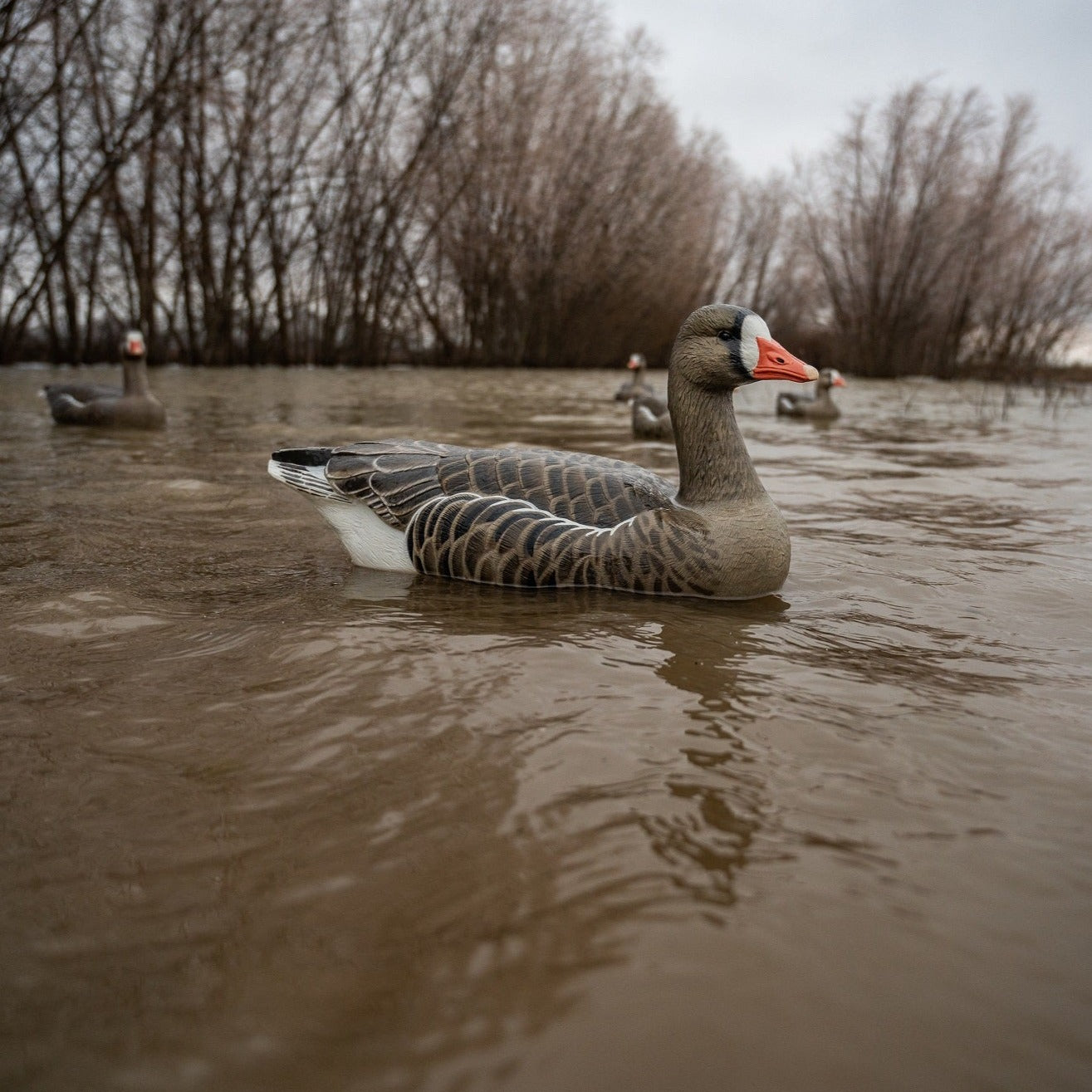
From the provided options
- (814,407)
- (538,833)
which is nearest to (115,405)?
(538,833)

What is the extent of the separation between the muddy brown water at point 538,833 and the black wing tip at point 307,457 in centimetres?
54

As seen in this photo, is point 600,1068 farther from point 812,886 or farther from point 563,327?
point 563,327

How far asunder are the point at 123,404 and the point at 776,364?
804cm

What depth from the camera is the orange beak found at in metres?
3.97

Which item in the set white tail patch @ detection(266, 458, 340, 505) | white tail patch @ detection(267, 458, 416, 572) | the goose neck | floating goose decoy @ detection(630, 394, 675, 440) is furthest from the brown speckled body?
the goose neck

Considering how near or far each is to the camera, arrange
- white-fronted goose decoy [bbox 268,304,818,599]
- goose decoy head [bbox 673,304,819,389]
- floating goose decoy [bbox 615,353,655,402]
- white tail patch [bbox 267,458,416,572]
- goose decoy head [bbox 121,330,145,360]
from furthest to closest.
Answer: floating goose decoy [bbox 615,353,655,402] → goose decoy head [bbox 121,330,145,360] → white tail patch [bbox 267,458,416,572] → goose decoy head [bbox 673,304,819,389] → white-fronted goose decoy [bbox 268,304,818,599]

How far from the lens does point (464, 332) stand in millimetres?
33812

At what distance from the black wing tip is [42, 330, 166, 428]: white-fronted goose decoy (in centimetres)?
609

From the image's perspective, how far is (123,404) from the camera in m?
9.84

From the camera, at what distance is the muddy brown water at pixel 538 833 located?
4.86 ft

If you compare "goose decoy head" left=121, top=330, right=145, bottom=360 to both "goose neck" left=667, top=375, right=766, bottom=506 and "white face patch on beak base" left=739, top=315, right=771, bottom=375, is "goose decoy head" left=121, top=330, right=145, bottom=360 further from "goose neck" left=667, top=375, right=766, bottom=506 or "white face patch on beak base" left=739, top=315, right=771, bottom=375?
"white face patch on beak base" left=739, top=315, right=771, bottom=375

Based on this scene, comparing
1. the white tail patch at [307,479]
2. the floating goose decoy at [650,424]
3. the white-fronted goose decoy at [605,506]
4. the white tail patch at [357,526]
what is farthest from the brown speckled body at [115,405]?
the white-fronted goose decoy at [605,506]

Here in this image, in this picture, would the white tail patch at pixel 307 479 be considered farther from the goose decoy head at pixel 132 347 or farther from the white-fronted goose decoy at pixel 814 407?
the white-fronted goose decoy at pixel 814 407

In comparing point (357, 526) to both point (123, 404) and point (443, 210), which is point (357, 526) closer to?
point (123, 404)
